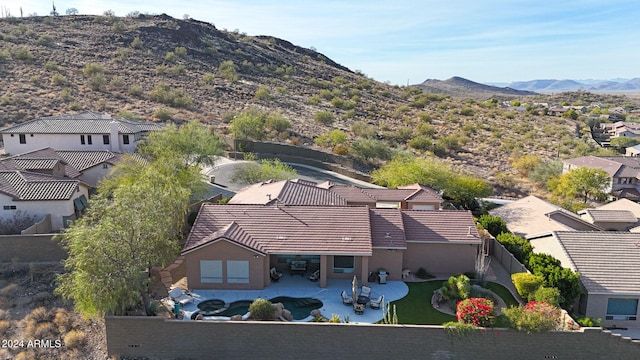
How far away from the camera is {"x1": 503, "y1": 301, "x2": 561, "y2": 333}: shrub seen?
61.0 feet

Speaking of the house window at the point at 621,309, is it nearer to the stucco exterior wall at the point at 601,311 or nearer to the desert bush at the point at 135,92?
the stucco exterior wall at the point at 601,311

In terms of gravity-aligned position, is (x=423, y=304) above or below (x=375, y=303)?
below

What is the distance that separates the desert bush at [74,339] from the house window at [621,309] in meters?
23.5

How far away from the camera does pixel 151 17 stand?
125125mm

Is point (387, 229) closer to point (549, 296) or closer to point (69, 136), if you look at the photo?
point (549, 296)

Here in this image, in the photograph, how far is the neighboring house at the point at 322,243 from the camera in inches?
920

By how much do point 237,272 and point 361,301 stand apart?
623cm

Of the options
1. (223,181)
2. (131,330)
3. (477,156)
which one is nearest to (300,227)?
(131,330)

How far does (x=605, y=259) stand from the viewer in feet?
78.3

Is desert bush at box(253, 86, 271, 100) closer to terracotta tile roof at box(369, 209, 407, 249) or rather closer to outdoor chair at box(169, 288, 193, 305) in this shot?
terracotta tile roof at box(369, 209, 407, 249)

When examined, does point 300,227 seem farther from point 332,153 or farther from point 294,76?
point 294,76

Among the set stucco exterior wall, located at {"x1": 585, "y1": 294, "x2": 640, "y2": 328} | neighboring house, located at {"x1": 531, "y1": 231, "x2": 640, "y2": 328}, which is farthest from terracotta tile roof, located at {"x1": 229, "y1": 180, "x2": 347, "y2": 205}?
stucco exterior wall, located at {"x1": 585, "y1": 294, "x2": 640, "y2": 328}

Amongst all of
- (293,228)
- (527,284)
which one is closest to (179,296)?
(293,228)

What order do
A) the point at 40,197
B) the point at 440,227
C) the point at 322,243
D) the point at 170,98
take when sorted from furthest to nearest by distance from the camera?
the point at 170,98, the point at 40,197, the point at 440,227, the point at 322,243
